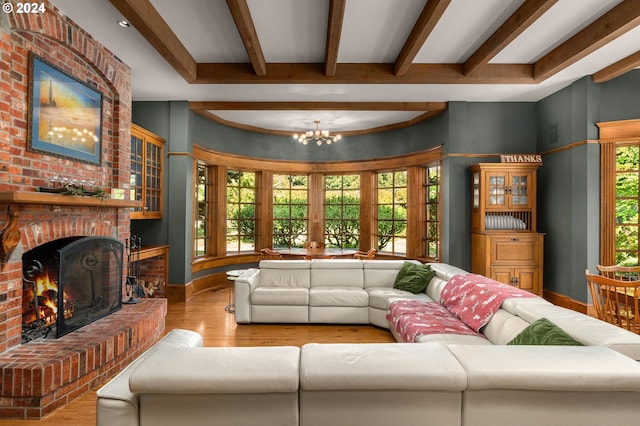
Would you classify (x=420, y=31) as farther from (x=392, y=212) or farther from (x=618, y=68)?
(x=392, y=212)

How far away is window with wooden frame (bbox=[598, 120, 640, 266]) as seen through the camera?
4.53 m

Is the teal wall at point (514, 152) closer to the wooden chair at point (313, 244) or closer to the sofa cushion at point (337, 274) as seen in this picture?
the sofa cushion at point (337, 274)

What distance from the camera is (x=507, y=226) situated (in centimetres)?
527

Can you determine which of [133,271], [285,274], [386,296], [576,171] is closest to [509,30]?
[576,171]

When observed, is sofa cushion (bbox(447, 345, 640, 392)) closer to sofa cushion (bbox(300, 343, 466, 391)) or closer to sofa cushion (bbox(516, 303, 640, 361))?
sofa cushion (bbox(300, 343, 466, 391))

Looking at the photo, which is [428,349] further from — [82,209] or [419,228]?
[419,228]

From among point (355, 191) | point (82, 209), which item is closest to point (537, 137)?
point (355, 191)

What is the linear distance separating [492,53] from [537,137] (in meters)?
2.36

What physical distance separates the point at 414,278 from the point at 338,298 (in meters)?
1.00

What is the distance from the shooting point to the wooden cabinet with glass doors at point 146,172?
Result: 483 cm

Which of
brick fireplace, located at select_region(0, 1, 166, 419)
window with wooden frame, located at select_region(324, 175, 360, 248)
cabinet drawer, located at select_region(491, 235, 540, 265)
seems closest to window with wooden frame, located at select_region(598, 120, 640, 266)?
cabinet drawer, located at select_region(491, 235, 540, 265)

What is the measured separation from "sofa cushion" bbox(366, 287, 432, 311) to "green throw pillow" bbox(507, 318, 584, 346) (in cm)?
193

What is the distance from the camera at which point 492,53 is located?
3.96 metres

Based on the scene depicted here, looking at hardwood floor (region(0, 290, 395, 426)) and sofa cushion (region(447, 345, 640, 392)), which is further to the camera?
hardwood floor (region(0, 290, 395, 426))
